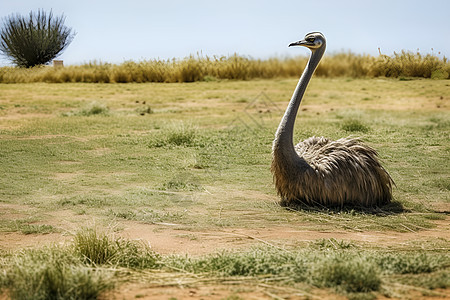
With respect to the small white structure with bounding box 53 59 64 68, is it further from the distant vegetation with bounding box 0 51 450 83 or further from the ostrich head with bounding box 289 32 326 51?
the ostrich head with bounding box 289 32 326 51

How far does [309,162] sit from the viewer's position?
6535mm

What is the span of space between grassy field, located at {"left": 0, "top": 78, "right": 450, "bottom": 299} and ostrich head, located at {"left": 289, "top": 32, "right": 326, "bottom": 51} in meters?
1.82

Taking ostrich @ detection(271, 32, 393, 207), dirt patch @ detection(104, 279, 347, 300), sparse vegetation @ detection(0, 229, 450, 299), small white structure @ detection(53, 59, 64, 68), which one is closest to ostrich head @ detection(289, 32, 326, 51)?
ostrich @ detection(271, 32, 393, 207)

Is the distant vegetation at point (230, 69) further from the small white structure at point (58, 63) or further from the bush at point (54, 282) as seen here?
the bush at point (54, 282)

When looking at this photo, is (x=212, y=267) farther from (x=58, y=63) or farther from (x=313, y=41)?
(x=58, y=63)

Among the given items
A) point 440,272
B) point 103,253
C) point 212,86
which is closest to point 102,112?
point 212,86

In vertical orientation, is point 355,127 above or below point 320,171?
above

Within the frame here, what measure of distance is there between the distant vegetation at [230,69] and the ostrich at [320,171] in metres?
2.62

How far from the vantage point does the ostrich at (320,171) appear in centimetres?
639

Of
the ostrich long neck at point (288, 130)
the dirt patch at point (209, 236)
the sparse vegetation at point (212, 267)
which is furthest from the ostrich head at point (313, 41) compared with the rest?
the sparse vegetation at point (212, 267)

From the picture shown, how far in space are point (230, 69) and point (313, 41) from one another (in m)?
8.87

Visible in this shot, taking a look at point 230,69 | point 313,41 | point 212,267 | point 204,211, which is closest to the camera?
point 212,267

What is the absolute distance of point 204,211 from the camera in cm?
638

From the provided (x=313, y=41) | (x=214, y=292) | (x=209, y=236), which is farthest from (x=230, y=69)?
(x=214, y=292)
